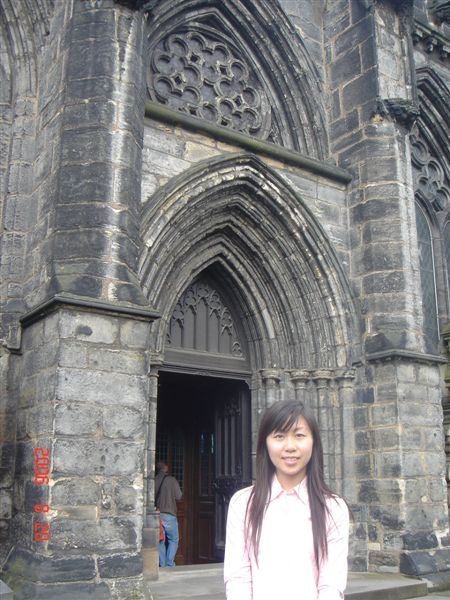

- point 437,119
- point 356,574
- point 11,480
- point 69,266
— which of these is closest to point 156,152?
point 69,266

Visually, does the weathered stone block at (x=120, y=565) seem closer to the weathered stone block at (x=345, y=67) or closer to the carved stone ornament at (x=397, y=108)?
the carved stone ornament at (x=397, y=108)

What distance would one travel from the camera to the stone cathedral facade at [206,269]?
19.2 ft

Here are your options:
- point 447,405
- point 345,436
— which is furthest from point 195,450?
point 447,405

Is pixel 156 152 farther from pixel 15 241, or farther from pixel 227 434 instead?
pixel 227 434

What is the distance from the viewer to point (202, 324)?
9.01 m

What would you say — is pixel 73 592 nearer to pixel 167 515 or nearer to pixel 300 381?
pixel 167 515

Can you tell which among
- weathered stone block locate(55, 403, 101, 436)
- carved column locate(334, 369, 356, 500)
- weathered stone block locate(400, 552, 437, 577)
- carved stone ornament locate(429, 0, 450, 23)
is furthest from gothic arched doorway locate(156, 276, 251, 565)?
carved stone ornament locate(429, 0, 450, 23)

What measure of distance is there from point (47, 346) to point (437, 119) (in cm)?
881

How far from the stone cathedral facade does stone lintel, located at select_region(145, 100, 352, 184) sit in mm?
36

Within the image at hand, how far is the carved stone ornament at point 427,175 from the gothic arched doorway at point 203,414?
15.2ft

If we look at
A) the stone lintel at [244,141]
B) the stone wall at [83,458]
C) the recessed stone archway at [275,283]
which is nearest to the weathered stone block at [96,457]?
the stone wall at [83,458]

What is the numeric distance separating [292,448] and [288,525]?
247mm

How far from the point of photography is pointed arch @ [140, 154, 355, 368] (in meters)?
8.50

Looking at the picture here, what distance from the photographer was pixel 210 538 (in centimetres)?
1107
